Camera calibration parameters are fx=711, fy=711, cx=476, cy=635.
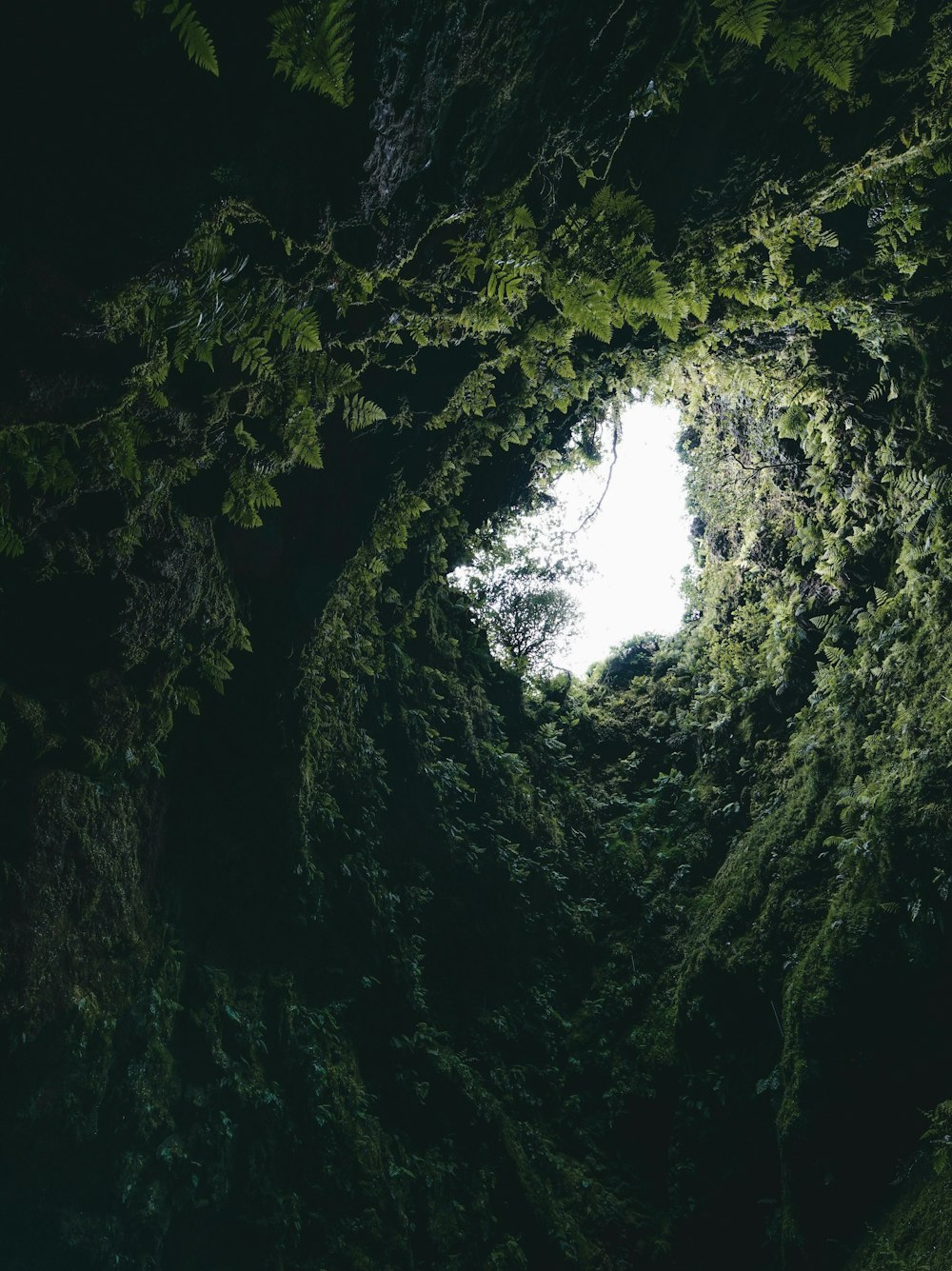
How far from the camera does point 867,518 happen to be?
23.9ft

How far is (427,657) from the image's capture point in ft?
29.3

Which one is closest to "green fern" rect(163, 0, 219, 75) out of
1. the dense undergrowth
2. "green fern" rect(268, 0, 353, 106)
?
the dense undergrowth

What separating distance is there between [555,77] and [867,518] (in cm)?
554

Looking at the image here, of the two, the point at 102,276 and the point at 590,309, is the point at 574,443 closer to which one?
the point at 590,309

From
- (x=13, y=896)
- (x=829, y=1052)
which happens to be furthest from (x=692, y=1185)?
(x=13, y=896)

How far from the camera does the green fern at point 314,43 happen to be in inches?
84.0

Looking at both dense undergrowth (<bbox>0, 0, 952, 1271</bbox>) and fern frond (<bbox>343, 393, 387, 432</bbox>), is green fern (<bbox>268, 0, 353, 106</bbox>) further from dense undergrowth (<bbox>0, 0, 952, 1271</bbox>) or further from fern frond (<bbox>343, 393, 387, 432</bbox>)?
fern frond (<bbox>343, 393, 387, 432</bbox>)

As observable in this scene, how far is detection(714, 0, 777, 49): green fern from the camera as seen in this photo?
239 centimetres

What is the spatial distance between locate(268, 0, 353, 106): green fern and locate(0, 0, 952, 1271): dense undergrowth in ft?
0.05

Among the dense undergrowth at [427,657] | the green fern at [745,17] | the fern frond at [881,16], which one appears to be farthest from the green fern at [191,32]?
the fern frond at [881,16]

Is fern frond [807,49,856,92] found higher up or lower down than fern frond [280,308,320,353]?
higher up

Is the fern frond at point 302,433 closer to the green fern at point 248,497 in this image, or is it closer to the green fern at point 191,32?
the green fern at point 248,497

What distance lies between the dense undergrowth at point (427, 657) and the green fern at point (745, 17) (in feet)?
0.11

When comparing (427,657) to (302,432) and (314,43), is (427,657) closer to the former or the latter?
(302,432)
